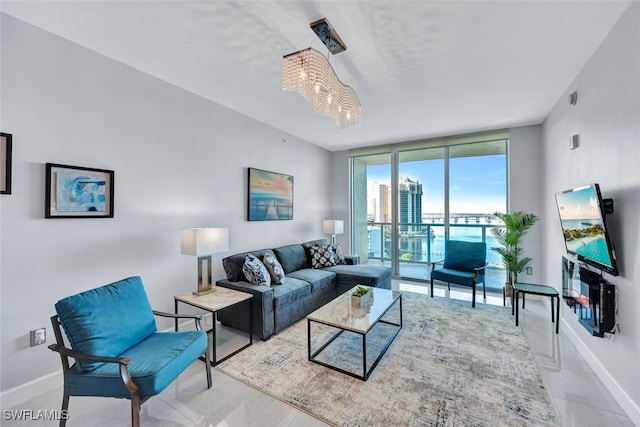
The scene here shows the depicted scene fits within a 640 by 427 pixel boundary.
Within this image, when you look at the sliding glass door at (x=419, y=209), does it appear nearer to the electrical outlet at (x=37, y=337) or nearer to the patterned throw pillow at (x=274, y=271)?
the patterned throw pillow at (x=274, y=271)

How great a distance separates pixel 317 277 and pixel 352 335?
0.95 m

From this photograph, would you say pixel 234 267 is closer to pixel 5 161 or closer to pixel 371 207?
pixel 5 161

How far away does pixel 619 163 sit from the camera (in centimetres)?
197

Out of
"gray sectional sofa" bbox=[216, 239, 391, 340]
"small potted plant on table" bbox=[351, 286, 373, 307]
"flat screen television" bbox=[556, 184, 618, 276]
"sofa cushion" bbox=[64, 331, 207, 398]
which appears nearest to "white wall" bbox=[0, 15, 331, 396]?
"gray sectional sofa" bbox=[216, 239, 391, 340]

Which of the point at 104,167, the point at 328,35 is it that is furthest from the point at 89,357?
the point at 328,35

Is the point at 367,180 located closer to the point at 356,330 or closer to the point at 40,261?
the point at 356,330

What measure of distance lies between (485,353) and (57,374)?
376cm

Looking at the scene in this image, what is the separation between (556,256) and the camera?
344cm

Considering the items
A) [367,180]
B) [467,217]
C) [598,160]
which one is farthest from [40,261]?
[467,217]

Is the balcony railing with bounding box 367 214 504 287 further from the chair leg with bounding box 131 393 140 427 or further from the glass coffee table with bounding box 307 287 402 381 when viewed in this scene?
the chair leg with bounding box 131 393 140 427

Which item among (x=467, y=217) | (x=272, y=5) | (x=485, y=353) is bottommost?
(x=485, y=353)

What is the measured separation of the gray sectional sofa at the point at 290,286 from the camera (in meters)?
2.85

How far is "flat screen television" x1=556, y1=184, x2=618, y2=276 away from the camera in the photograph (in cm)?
196

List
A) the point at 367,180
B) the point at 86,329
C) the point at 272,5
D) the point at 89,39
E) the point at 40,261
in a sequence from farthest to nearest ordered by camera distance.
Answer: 1. the point at 367,180
2. the point at 89,39
3. the point at 40,261
4. the point at 272,5
5. the point at 86,329
